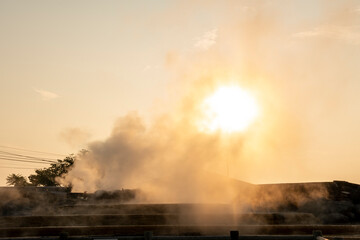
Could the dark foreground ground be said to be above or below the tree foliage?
below

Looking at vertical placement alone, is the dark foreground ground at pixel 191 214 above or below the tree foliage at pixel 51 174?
below

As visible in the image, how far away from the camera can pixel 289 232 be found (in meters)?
19.8

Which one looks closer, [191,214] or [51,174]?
[191,214]

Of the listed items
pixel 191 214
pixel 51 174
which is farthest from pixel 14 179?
pixel 191 214

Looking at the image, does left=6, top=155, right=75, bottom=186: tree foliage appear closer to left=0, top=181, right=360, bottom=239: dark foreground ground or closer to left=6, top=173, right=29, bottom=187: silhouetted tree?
left=6, top=173, right=29, bottom=187: silhouetted tree

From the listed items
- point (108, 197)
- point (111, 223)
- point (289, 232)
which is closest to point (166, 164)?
point (108, 197)

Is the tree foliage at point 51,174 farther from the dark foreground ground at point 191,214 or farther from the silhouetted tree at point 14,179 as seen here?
the dark foreground ground at point 191,214

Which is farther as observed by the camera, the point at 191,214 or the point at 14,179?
the point at 14,179

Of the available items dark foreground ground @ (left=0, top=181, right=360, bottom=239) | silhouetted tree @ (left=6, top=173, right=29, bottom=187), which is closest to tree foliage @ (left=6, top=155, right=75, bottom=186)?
silhouetted tree @ (left=6, top=173, right=29, bottom=187)

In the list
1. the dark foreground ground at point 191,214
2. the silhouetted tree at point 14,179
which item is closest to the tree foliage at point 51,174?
the silhouetted tree at point 14,179

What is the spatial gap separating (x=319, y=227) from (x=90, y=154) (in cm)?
2924

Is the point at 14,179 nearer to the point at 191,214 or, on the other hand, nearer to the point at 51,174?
the point at 51,174

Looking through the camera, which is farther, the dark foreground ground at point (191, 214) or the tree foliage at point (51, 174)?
the tree foliage at point (51, 174)

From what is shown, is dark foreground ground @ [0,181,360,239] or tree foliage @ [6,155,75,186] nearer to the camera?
dark foreground ground @ [0,181,360,239]
